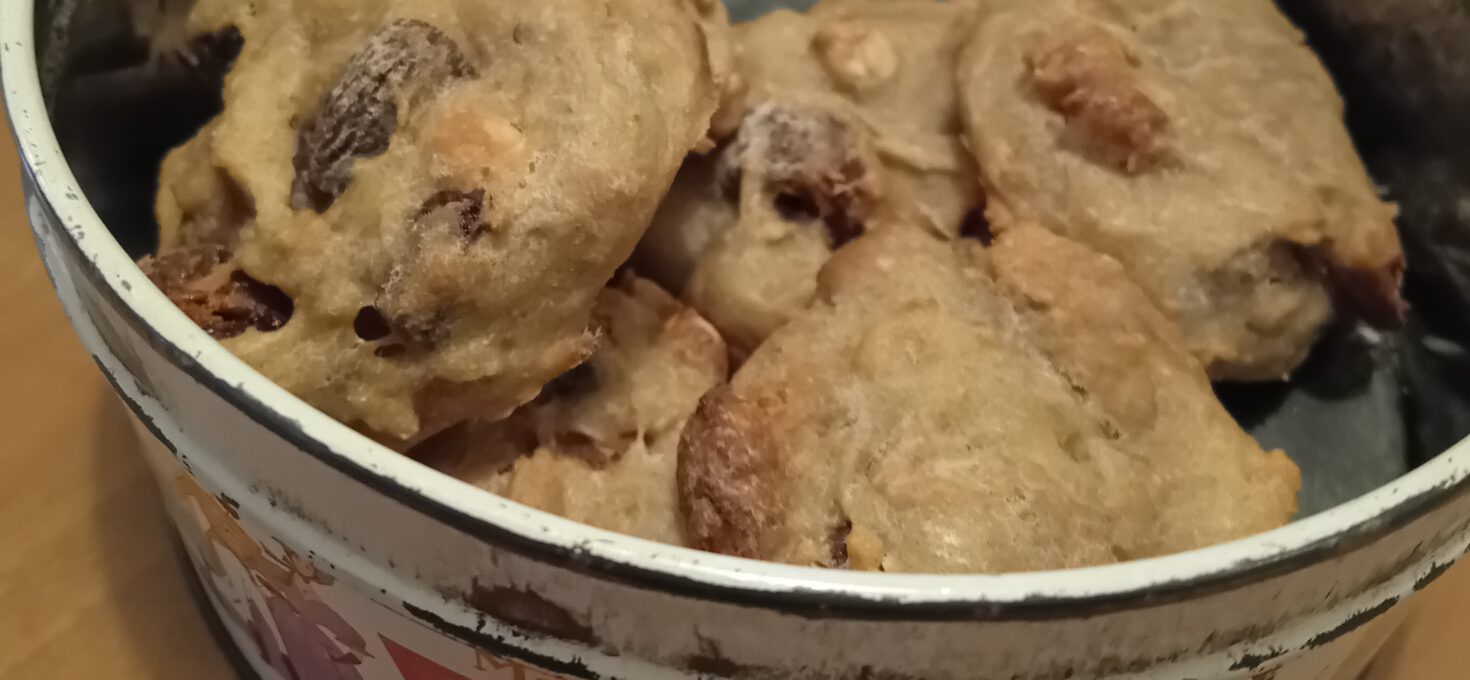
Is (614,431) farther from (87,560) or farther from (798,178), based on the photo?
(87,560)

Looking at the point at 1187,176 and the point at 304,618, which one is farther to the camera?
the point at 1187,176

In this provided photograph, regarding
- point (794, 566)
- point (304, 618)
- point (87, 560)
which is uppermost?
point (794, 566)

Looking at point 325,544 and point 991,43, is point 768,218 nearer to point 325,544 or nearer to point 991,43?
point 991,43

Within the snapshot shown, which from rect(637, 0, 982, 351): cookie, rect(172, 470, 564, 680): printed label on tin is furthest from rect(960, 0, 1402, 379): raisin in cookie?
rect(172, 470, 564, 680): printed label on tin

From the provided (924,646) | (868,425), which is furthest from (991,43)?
(924,646)

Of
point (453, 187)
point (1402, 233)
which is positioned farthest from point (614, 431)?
point (1402, 233)

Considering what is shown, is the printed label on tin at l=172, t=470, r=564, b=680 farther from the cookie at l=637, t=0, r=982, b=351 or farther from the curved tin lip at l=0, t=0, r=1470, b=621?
the cookie at l=637, t=0, r=982, b=351
